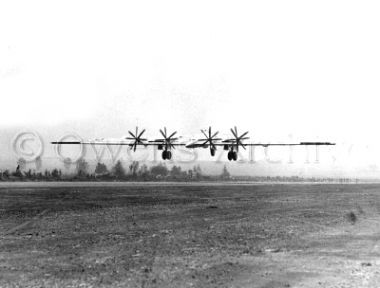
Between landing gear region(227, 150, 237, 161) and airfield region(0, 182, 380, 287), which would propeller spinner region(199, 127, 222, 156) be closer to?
landing gear region(227, 150, 237, 161)

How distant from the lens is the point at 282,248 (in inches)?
725

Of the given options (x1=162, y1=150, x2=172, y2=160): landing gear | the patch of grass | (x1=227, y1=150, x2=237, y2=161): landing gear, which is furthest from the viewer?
(x1=162, y1=150, x2=172, y2=160): landing gear

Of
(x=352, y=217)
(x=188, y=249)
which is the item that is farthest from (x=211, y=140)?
(x=188, y=249)

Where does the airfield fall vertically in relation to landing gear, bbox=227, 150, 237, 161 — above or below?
below

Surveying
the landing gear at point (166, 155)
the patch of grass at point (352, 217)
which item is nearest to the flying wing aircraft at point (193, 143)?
the landing gear at point (166, 155)

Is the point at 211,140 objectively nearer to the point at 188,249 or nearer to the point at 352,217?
the point at 352,217

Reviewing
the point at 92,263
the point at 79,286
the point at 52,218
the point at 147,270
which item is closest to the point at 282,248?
the point at 147,270

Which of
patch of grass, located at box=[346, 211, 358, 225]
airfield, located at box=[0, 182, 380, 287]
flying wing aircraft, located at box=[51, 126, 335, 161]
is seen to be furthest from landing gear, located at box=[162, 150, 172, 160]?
patch of grass, located at box=[346, 211, 358, 225]

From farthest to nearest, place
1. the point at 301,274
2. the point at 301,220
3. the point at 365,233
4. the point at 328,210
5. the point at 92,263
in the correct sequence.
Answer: the point at 328,210 → the point at 301,220 → the point at 365,233 → the point at 92,263 → the point at 301,274

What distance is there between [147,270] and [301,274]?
192 inches

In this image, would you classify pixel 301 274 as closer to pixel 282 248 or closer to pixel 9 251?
pixel 282 248

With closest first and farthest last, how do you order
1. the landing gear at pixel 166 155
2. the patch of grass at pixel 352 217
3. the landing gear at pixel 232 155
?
the patch of grass at pixel 352 217 < the landing gear at pixel 232 155 < the landing gear at pixel 166 155

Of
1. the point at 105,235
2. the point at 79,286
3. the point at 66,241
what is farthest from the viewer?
the point at 105,235

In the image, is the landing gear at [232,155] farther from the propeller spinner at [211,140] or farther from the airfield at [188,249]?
the airfield at [188,249]
